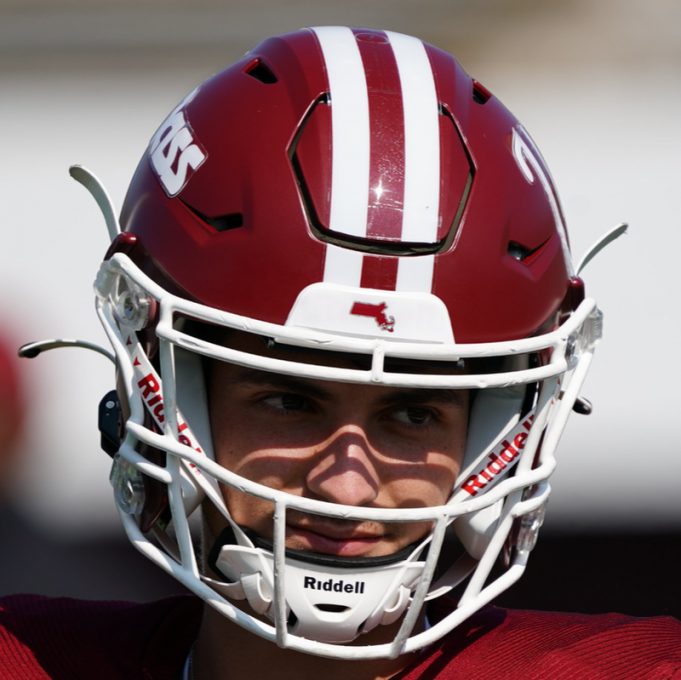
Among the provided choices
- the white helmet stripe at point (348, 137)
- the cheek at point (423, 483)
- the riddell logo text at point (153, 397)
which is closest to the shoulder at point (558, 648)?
the cheek at point (423, 483)

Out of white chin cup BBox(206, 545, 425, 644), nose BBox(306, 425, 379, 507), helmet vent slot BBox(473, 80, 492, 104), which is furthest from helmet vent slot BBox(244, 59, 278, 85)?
white chin cup BBox(206, 545, 425, 644)

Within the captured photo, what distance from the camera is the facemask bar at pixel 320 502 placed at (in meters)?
1.06

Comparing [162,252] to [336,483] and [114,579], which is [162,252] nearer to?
[336,483]

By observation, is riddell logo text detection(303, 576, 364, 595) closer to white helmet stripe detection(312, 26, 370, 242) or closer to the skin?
the skin

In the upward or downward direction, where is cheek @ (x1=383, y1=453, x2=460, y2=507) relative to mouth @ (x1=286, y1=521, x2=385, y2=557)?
upward

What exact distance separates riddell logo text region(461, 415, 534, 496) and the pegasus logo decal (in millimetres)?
249

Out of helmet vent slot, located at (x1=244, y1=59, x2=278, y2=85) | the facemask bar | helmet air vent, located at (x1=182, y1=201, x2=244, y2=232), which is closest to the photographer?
the facemask bar

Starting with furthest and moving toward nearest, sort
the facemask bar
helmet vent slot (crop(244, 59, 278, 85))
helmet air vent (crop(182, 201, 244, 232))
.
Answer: helmet vent slot (crop(244, 59, 278, 85)) → helmet air vent (crop(182, 201, 244, 232)) → the facemask bar

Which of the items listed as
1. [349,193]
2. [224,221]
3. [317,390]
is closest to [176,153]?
[224,221]

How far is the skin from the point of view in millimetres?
1117

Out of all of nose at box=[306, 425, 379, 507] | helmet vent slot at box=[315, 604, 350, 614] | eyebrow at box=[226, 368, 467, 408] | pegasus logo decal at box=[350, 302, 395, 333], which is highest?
pegasus logo decal at box=[350, 302, 395, 333]

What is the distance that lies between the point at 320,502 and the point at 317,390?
0.14 meters

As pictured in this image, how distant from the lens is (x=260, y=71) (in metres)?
1.30

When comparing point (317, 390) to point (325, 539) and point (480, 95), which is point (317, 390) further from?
point (480, 95)
